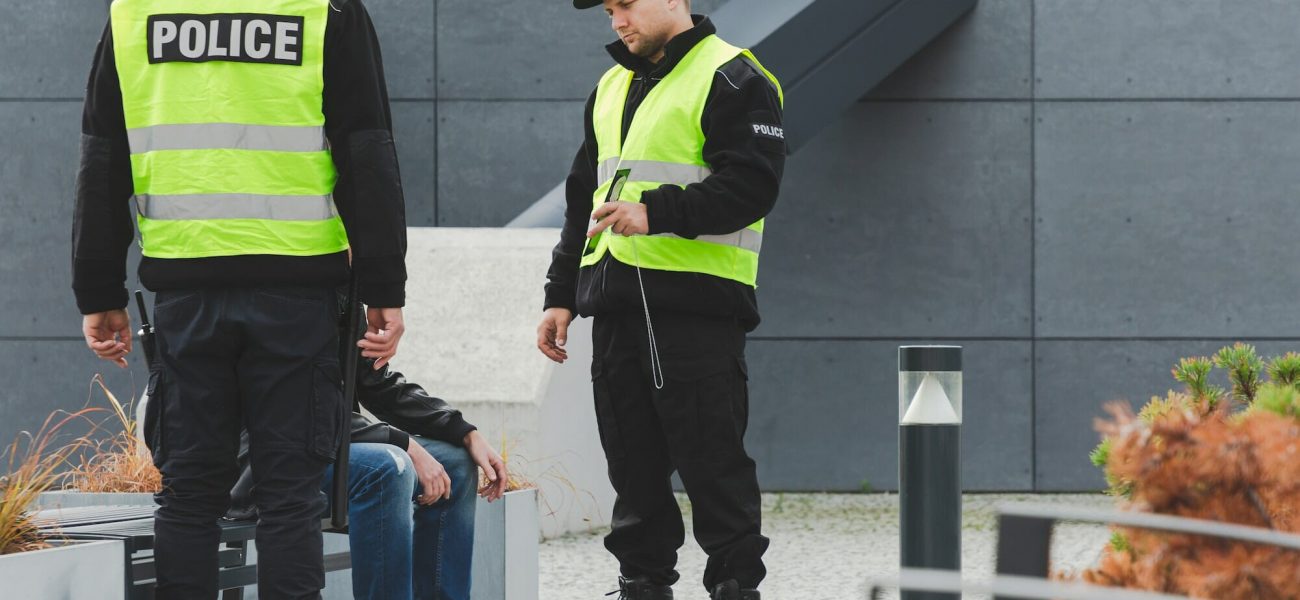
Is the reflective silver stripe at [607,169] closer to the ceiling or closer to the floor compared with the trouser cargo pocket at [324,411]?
closer to the ceiling

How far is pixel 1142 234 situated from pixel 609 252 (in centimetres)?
469

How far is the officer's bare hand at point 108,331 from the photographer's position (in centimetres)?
298

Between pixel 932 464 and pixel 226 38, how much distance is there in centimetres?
163

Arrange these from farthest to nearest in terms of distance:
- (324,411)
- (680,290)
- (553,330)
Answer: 1. (553,330)
2. (680,290)
3. (324,411)

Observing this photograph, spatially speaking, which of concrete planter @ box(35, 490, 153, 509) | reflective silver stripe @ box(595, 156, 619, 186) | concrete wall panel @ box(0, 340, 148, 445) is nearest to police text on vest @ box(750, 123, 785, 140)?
reflective silver stripe @ box(595, 156, 619, 186)

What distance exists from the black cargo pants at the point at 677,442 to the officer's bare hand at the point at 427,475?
420 mm

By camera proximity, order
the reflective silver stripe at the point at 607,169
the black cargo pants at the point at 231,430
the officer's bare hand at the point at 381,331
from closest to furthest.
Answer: the black cargo pants at the point at 231,430 < the officer's bare hand at the point at 381,331 < the reflective silver stripe at the point at 607,169

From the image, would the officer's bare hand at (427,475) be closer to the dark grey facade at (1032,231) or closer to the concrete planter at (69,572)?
the concrete planter at (69,572)

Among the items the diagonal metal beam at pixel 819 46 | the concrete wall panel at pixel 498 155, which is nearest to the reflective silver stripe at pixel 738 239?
the diagonal metal beam at pixel 819 46

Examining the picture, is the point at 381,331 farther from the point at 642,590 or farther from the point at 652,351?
the point at 642,590

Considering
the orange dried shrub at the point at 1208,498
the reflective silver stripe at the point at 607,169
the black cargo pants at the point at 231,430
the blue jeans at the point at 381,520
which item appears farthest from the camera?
the reflective silver stripe at the point at 607,169

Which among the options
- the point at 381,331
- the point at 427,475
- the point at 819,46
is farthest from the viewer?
the point at 819,46

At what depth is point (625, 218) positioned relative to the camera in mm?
3326

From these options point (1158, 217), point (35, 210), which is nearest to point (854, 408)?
point (1158, 217)
